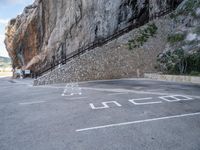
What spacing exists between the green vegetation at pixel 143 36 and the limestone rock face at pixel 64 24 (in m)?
3.77

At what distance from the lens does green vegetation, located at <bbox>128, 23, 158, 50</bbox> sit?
70.2 feet

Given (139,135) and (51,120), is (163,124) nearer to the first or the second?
(139,135)

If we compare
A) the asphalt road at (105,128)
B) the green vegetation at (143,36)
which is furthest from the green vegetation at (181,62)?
the asphalt road at (105,128)

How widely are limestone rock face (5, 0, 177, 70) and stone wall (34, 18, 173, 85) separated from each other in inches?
223

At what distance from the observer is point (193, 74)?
1412 centimetres

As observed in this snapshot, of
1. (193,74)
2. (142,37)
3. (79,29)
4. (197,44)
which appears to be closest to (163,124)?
(193,74)

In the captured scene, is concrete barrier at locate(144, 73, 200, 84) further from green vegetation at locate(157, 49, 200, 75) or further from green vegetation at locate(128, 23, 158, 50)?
green vegetation at locate(128, 23, 158, 50)

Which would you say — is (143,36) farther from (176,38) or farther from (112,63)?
(112,63)

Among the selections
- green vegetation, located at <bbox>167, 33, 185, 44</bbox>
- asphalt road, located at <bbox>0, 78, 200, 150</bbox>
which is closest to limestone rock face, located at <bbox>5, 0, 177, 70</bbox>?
green vegetation, located at <bbox>167, 33, 185, 44</bbox>

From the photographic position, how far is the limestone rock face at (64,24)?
26.0 metres

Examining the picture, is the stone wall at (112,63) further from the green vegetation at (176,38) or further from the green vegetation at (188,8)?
the green vegetation at (188,8)

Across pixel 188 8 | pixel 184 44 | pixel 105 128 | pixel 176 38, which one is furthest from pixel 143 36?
pixel 105 128

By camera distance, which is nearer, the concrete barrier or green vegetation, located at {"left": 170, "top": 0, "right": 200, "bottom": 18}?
the concrete barrier

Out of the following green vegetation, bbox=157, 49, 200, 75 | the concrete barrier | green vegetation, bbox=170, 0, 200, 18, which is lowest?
the concrete barrier
